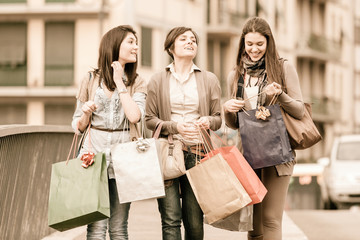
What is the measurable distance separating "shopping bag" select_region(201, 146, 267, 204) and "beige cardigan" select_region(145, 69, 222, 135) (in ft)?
1.08

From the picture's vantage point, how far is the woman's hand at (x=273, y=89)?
6734 millimetres

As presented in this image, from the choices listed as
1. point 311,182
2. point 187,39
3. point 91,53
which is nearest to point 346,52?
point 91,53

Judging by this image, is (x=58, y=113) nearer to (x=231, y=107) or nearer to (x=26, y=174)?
(x=26, y=174)

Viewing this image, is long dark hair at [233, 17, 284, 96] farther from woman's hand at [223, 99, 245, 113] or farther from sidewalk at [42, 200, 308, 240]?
sidewalk at [42, 200, 308, 240]

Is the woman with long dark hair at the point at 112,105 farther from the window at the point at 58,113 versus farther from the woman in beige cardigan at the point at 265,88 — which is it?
the window at the point at 58,113

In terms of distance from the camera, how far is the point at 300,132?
6.90 metres

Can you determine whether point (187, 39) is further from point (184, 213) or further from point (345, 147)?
point (345, 147)

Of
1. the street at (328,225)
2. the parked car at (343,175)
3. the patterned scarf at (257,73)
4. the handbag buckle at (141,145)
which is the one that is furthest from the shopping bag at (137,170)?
the parked car at (343,175)

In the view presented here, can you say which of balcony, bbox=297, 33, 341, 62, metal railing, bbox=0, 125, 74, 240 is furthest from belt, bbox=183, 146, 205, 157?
balcony, bbox=297, 33, 341, 62

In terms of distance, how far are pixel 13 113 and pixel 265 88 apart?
31414mm

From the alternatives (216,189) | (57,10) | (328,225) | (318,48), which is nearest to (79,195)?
(216,189)

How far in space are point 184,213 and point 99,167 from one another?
983mm

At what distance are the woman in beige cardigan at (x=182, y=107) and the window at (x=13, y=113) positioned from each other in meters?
30.7

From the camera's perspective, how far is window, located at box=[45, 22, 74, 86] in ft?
121
